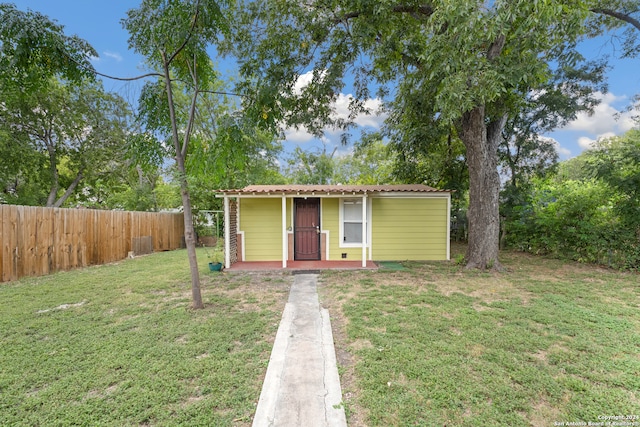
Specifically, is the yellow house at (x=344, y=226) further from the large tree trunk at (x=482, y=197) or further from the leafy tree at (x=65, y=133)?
the leafy tree at (x=65, y=133)

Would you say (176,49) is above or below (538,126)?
below

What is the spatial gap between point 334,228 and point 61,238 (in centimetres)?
706

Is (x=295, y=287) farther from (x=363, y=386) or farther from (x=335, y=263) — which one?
(x=363, y=386)

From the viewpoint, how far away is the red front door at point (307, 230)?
805cm

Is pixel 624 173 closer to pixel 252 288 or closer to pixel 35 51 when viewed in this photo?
pixel 252 288

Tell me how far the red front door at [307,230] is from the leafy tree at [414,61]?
7.22 feet

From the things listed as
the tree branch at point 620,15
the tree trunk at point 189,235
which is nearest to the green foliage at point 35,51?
the tree trunk at point 189,235

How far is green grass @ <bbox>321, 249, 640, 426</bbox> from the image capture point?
1984 mm

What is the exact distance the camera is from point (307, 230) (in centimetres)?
811

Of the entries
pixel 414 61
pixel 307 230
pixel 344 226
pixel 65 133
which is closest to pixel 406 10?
pixel 414 61

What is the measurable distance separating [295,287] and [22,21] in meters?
5.27

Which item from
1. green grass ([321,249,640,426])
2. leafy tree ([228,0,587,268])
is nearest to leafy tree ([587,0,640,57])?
leafy tree ([228,0,587,268])

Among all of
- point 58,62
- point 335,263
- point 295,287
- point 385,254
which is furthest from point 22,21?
point 385,254

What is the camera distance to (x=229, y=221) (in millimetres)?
7520
